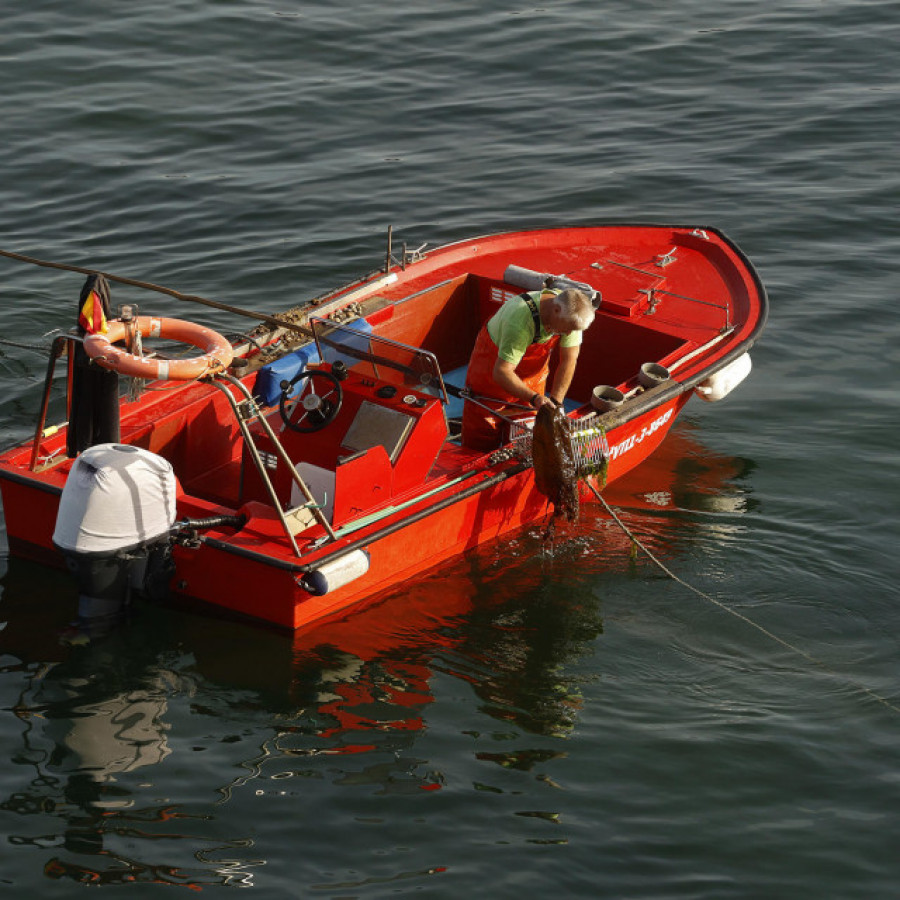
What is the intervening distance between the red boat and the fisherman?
0.15 meters

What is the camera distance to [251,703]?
6.79 metres

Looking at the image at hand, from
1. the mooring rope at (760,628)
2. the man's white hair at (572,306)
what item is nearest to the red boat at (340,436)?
the mooring rope at (760,628)

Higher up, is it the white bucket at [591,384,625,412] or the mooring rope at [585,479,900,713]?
the white bucket at [591,384,625,412]

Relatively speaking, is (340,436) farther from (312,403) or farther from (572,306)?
(572,306)

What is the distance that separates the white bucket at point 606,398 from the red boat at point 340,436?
1 centimetres

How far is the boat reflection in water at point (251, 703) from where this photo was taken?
593 cm

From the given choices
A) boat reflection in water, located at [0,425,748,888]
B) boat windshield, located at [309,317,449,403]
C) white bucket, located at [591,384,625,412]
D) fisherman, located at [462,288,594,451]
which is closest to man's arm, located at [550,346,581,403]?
fisherman, located at [462,288,594,451]

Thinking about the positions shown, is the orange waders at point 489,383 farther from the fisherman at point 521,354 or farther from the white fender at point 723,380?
the white fender at point 723,380

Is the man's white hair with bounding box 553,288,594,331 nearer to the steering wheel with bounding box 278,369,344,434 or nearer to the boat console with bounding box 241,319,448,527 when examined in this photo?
the boat console with bounding box 241,319,448,527

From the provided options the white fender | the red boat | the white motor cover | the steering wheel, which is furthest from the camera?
the white fender

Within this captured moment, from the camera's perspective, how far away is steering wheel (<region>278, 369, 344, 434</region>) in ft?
24.7

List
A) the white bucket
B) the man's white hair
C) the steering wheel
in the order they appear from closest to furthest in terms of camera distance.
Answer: the steering wheel
the man's white hair
the white bucket

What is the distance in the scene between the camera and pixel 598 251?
406 inches

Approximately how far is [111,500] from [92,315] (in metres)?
0.90
